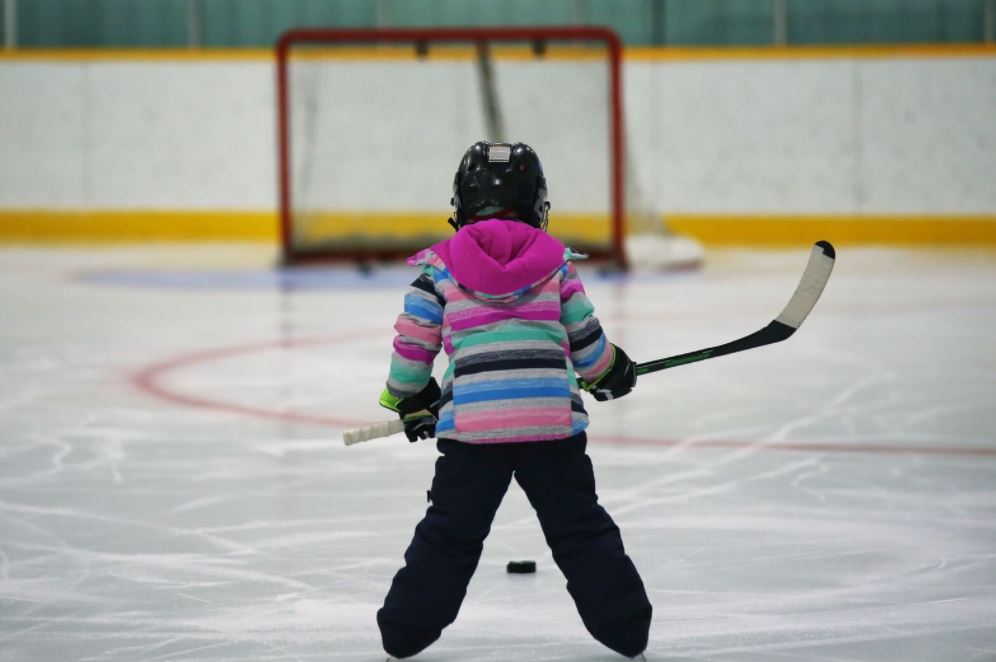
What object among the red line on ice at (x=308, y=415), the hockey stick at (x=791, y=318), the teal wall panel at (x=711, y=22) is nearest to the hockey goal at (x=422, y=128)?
the teal wall panel at (x=711, y=22)

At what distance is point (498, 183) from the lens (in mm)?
2643

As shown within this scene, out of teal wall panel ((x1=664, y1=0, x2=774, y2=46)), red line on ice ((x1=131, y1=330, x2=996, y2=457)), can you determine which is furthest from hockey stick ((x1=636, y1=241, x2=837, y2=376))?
teal wall panel ((x1=664, y1=0, x2=774, y2=46))

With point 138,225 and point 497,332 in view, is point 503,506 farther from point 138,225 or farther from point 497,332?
point 138,225

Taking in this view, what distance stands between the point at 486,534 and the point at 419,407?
0.22 meters

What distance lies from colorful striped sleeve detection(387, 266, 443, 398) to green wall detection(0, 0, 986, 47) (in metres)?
11.1

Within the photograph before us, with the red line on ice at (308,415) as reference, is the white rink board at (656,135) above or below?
above

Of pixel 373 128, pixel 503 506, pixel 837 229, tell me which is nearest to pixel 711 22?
pixel 837 229

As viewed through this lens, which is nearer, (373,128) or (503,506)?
(503,506)

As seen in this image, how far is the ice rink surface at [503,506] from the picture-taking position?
2.91 m

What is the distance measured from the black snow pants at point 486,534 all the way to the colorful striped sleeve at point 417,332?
12 cm

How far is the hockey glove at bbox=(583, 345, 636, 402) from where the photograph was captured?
8.94ft

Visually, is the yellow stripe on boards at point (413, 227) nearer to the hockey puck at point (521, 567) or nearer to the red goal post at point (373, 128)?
the red goal post at point (373, 128)

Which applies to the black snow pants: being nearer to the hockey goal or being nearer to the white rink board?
the hockey goal

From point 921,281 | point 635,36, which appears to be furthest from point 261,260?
point 921,281
